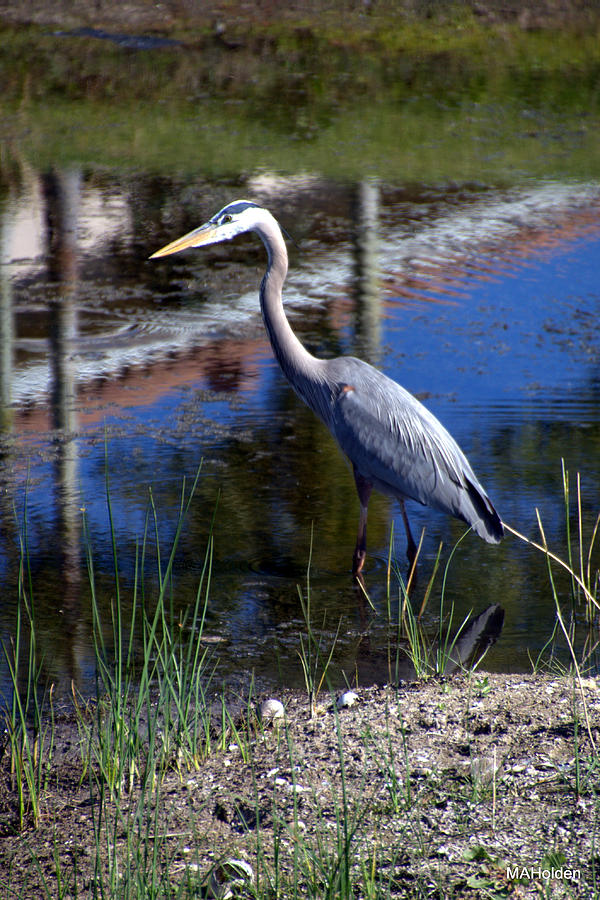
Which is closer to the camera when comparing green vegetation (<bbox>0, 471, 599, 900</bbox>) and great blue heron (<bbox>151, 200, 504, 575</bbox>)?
green vegetation (<bbox>0, 471, 599, 900</bbox>)

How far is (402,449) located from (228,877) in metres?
2.89

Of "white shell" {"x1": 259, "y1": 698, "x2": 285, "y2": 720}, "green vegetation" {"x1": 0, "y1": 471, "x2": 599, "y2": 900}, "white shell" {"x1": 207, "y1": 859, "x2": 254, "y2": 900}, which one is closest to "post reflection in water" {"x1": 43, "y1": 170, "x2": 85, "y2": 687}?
"white shell" {"x1": 259, "y1": 698, "x2": 285, "y2": 720}

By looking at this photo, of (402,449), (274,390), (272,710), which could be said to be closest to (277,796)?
(272,710)

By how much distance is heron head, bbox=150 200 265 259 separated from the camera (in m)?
5.73

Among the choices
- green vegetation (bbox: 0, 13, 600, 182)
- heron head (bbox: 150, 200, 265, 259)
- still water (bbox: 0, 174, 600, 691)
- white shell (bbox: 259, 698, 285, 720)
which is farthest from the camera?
green vegetation (bbox: 0, 13, 600, 182)

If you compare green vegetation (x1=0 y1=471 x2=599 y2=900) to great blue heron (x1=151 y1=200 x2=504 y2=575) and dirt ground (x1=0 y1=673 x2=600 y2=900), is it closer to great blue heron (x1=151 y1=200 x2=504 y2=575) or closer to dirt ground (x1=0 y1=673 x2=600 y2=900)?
dirt ground (x1=0 y1=673 x2=600 y2=900)

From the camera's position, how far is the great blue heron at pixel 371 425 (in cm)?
535

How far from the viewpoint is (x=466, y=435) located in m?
6.90

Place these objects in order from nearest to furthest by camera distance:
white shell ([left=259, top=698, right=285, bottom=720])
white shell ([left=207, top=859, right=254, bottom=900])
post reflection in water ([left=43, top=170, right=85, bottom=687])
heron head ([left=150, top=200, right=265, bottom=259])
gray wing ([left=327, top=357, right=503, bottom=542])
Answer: white shell ([left=207, top=859, right=254, bottom=900]) < white shell ([left=259, top=698, right=285, bottom=720]) < post reflection in water ([left=43, top=170, right=85, bottom=687]) < gray wing ([left=327, top=357, right=503, bottom=542]) < heron head ([left=150, top=200, right=265, bottom=259])

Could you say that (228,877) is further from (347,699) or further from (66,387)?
(66,387)

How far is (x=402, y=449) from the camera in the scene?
5.45 metres

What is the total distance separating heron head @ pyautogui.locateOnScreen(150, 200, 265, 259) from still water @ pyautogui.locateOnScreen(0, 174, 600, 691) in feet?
4.17

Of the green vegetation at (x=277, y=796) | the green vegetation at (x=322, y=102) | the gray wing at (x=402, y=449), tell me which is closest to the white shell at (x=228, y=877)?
the green vegetation at (x=277, y=796)

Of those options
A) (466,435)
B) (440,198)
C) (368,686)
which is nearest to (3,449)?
(466,435)
